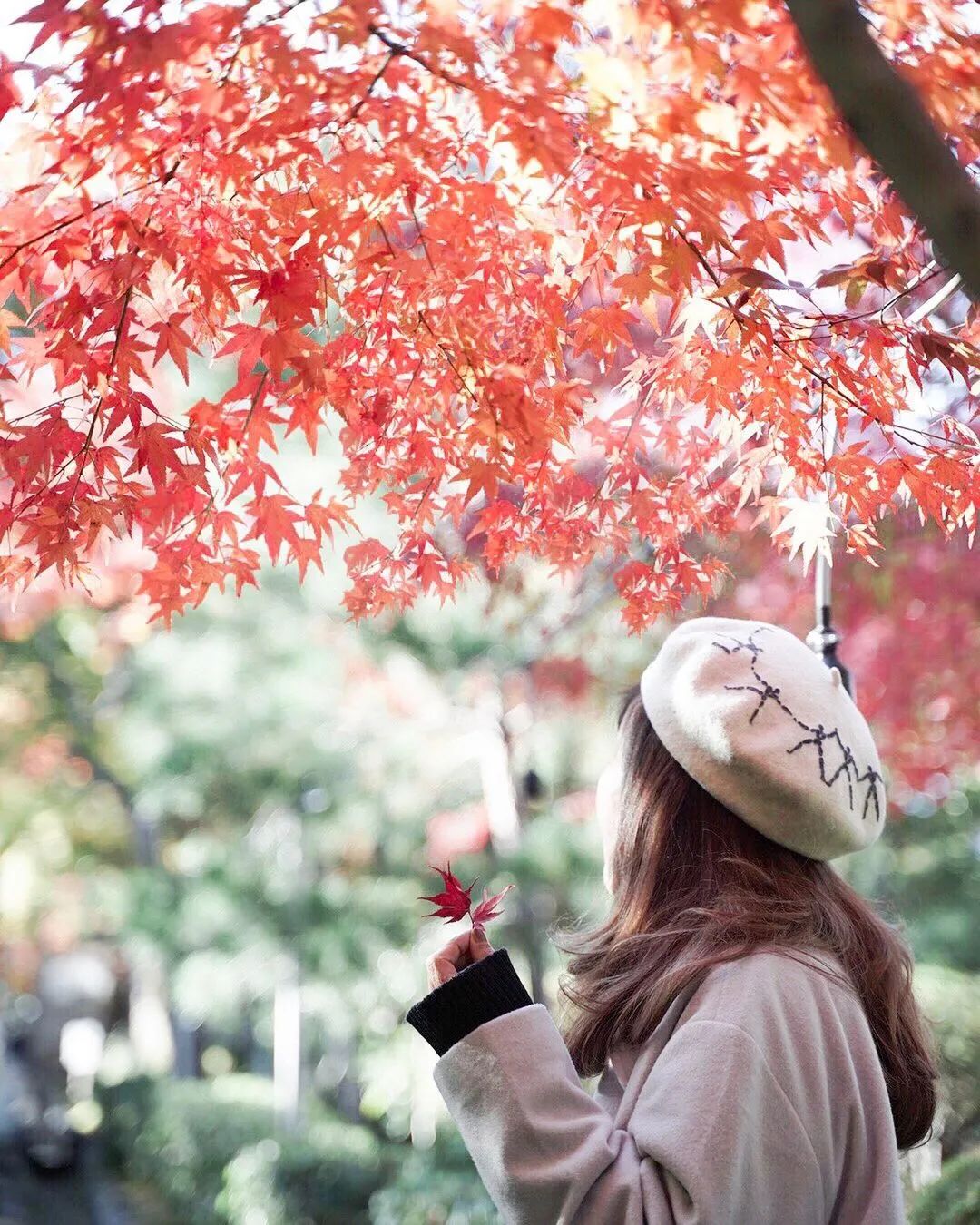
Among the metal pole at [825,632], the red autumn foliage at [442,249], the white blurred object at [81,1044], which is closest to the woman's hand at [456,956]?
the red autumn foliage at [442,249]

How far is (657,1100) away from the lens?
4.68 feet

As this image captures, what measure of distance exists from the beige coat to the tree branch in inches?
36.3

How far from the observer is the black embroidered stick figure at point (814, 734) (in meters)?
1.67

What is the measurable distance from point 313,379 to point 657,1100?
3.39ft

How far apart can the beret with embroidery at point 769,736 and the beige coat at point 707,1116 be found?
0.21 meters

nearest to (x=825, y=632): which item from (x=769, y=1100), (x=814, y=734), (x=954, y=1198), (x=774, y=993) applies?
(x=814, y=734)

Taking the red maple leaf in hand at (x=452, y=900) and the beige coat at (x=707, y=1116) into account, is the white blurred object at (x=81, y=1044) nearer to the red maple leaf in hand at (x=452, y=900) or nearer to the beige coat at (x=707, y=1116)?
the red maple leaf in hand at (x=452, y=900)

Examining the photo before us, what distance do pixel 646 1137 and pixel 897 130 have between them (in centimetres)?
111

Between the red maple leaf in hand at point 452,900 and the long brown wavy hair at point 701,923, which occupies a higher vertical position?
the red maple leaf in hand at point 452,900

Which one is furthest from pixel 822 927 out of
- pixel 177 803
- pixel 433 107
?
pixel 177 803

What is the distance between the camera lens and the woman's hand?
5.23 feet

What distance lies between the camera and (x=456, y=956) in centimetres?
162

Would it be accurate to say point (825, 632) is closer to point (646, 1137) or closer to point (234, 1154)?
point (646, 1137)

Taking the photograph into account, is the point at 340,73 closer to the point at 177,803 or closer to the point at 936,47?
the point at 936,47
